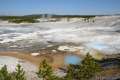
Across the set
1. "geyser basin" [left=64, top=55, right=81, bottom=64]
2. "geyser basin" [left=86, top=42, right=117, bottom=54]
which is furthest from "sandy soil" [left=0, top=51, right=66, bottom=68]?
"geyser basin" [left=86, top=42, right=117, bottom=54]

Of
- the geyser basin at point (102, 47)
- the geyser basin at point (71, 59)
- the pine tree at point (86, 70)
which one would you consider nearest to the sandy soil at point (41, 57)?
the geyser basin at point (71, 59)

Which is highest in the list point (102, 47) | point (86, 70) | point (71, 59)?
point (86, 70)

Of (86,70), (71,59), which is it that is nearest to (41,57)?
(71,59)

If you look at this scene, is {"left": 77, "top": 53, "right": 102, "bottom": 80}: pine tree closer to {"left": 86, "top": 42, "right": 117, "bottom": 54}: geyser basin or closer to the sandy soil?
the sandy soil

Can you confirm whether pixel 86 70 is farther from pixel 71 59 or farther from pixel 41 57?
pixel 41 57

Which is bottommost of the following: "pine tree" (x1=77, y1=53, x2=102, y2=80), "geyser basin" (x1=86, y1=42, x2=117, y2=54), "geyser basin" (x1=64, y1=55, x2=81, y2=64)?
"geyser basin" (x1=64, y1=55, x2=81, y2=64)

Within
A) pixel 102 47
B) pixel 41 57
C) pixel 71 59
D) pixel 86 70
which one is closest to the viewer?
pixel 86 70

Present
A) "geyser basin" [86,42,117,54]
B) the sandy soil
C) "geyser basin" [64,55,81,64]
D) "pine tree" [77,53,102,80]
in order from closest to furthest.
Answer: "pine tree" [77,53,102,80] → the sandy soil → "geyser basin" [64,55,81,64] → "geyser basin" [86,42,117,54]

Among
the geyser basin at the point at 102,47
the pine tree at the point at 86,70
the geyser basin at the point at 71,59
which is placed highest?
the pine tree at the point at 86,70

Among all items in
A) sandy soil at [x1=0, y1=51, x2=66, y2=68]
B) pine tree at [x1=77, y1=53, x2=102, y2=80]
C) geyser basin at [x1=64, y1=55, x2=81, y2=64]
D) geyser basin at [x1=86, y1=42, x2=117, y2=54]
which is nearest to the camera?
pine tree at [x1=77, y1=53, x2=102, y2=80]

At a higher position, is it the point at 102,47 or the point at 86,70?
the point at 86,70

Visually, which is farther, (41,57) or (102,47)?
(102,47)

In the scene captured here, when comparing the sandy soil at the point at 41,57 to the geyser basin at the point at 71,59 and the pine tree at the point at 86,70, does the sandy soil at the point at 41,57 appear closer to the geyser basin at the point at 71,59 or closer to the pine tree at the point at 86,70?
the geyser basin at the point at 71,59

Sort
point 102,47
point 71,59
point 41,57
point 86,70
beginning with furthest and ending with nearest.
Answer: point 102,47
point 41,57
point 71,59
point 86,70
